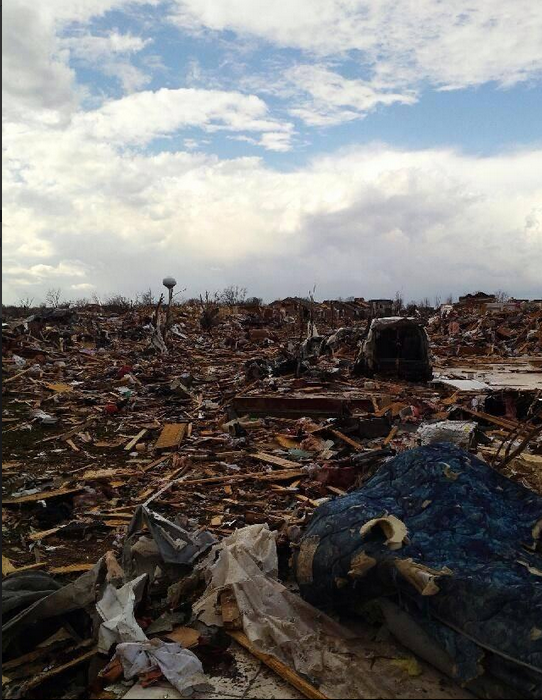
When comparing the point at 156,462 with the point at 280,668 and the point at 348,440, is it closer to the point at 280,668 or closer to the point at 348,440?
the point at 348,440

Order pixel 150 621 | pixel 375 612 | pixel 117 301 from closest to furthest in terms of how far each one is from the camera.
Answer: pixel 375 612
pixel 150 621
pixel 117 301

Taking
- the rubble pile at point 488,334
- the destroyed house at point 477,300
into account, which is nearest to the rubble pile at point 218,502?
the rubble pile at point 488,334

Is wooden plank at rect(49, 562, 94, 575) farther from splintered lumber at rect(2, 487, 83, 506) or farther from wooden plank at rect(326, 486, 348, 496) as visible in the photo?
wooden plank at rect(326, 486, 348, 496)

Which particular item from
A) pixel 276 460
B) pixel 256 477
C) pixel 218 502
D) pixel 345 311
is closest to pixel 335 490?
pixel 256 477

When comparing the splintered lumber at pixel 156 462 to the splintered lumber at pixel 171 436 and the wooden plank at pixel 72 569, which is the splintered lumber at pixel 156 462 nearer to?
the splintered lumber at pixel 171 436

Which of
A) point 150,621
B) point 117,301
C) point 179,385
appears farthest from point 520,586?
point 117,301

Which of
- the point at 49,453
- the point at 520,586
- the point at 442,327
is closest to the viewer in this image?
the point at 520,586

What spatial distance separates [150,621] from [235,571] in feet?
1.96

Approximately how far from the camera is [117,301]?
35.8m

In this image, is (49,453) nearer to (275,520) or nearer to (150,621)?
(275,520)

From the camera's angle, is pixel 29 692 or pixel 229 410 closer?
pixel 29 692

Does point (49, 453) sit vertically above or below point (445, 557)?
below

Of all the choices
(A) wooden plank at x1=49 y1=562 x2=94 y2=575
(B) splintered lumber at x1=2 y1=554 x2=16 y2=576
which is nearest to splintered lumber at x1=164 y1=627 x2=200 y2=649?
(A) wooden plank at x1=49 y1=562 x2=94 y2=575

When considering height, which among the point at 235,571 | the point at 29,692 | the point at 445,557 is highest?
the point at 445,557
